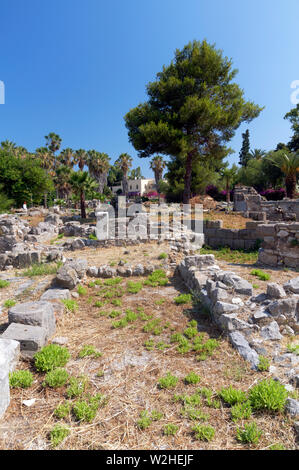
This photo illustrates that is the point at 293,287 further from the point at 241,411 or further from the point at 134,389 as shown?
the point at 134,389

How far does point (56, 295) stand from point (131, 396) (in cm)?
353

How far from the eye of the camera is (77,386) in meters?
3.15

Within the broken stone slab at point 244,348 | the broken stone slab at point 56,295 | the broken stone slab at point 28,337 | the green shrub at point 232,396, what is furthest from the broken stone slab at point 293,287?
the broken stone slab at point 56,295

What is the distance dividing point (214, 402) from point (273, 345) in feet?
4.89

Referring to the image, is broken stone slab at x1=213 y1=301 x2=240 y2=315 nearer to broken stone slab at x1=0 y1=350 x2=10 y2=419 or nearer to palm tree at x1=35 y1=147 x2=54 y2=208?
broken stone slab at x1=0 y1=350 x2=10 y2=419

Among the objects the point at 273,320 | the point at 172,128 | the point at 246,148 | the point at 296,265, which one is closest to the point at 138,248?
the point at 296,265

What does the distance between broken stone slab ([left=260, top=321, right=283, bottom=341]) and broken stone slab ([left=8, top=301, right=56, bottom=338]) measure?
3516 mm

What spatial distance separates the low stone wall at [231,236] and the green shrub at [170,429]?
36.8ft

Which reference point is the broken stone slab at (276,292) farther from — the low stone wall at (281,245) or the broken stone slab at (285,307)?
the low stone wall at (281,245)

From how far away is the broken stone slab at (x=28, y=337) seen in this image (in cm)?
368

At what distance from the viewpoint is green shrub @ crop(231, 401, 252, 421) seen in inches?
104

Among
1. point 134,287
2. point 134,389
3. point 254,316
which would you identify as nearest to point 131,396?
point 134,389

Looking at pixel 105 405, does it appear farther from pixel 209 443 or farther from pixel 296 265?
pixel 296 265

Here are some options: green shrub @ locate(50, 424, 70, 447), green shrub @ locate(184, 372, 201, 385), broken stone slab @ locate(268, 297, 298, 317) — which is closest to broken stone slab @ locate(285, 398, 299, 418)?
green shrub @ locate(184, 372, 201, 385)
